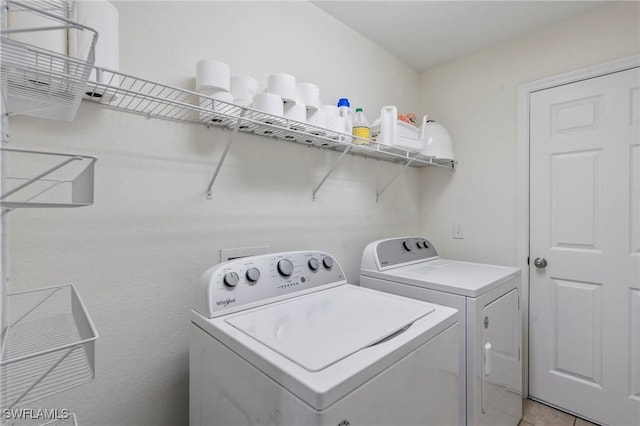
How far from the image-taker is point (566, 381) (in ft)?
6.66

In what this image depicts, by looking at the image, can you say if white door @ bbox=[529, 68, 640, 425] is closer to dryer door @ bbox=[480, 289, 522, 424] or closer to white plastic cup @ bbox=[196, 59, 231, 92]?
dryer door @ bbox=[480, 289, 522, 424]

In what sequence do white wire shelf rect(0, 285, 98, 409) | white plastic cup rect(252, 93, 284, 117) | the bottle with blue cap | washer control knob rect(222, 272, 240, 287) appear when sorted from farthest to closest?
the bottle with blue cap
white plastic cup rect(252, 93, 284, 117)
washer control knob rect(222, 272, 240, 287)
white wire shelf rect(0, 285, 98, 409)

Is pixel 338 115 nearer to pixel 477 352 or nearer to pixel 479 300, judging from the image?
pixel 479 300

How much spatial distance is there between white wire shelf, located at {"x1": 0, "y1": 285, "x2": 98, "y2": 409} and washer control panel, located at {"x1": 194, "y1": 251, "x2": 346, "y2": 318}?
1.24 ft

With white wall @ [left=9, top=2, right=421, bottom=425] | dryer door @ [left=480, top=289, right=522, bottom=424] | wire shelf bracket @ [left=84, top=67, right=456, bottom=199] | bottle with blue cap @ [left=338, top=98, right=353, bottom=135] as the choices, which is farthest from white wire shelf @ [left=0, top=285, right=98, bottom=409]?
dryer door @ [left=480, top=289, right=522, bottom=424]

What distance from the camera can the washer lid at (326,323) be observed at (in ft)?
2.75

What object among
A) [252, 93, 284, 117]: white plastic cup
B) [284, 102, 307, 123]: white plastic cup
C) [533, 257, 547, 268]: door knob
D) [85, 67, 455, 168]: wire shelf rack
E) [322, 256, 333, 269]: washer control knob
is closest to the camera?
[85, 67, 455, 168]: wire shelf rack

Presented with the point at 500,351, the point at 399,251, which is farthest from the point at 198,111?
the point at 500,351

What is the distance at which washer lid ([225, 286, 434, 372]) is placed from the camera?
0.84m

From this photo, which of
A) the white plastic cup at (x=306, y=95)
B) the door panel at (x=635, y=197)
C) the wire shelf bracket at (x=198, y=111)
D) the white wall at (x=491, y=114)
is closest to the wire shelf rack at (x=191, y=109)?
the wire shelf bracket at (x=198, y=111)

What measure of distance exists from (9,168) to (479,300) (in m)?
1.86

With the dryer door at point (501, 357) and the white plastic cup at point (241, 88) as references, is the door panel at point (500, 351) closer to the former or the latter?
the dryer door at point (501, 357)

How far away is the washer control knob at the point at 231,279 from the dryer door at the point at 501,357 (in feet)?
3.80

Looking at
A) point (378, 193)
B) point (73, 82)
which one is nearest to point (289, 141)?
point (378, 193)
